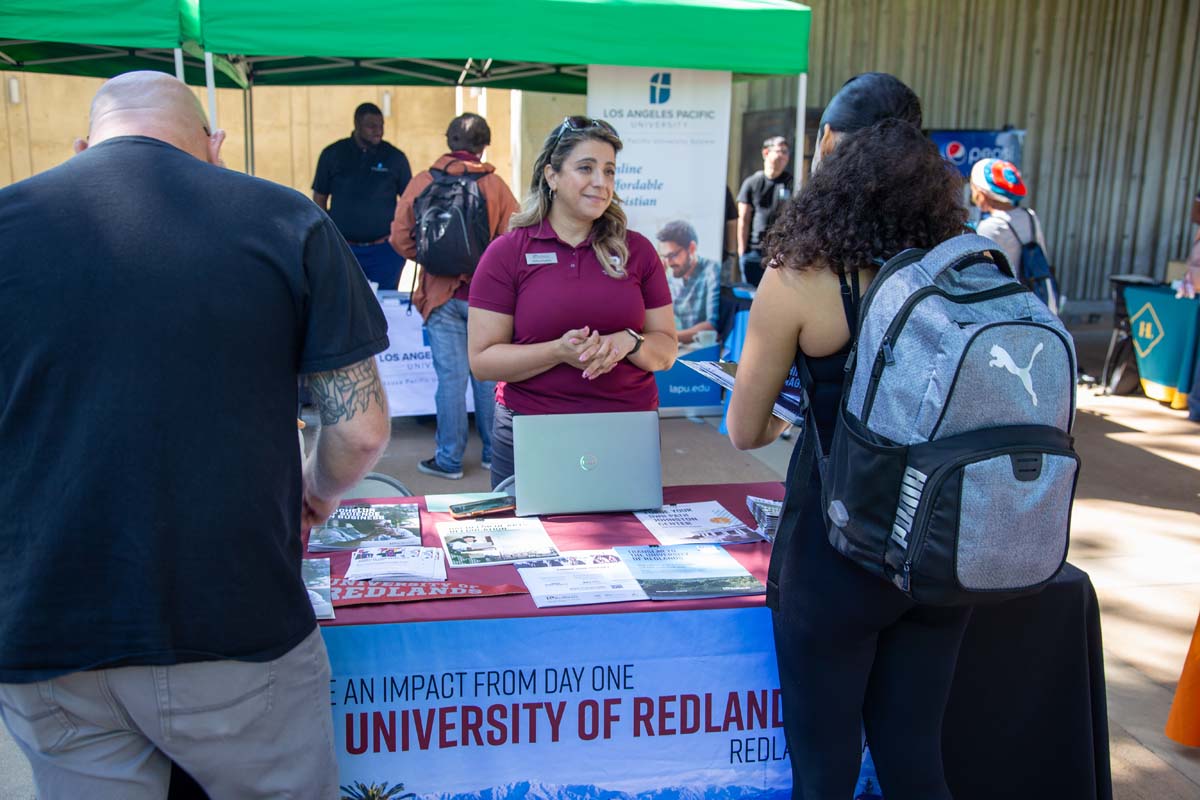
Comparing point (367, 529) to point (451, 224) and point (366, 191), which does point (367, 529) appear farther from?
point (366, 191)

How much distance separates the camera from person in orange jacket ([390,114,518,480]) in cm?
534

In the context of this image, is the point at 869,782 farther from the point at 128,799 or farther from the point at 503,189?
the point at 503,189

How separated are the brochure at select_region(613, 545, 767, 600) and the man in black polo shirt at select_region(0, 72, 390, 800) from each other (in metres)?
0.85

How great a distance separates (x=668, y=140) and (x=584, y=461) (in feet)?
13.2

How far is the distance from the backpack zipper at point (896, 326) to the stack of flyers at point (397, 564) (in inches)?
39.3

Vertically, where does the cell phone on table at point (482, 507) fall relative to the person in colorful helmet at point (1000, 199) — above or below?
below

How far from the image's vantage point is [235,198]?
54.7 inches

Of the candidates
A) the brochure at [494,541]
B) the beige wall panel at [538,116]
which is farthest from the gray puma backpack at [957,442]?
the beige wall panel at [538,116]

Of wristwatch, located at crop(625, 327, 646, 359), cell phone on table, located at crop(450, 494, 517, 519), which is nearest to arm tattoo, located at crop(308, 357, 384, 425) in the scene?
cell phone on table, located at crop(450, 494, 517, 519)

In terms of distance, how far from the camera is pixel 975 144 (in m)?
9.41

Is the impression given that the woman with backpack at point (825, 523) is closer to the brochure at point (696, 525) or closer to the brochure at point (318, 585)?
the brochure at point (696, 525)

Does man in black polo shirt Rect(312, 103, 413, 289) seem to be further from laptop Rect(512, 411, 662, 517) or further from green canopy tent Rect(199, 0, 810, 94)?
laptop Rect(512, 411, 662, 517)

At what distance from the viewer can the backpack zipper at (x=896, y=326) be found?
155 centimetres

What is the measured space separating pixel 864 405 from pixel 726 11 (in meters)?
4.48
